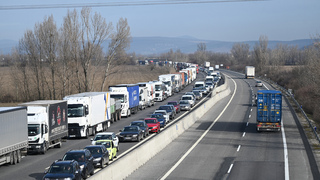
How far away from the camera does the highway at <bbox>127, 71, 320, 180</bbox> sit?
70.9 ft

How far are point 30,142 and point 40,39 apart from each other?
1796 inches

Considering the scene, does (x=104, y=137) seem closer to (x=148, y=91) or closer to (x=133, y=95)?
(x=133, y=95)

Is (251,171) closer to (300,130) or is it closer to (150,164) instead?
(150,164)

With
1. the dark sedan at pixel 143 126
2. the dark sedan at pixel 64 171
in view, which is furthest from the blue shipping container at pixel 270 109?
the dark sedan at pixel 64 171

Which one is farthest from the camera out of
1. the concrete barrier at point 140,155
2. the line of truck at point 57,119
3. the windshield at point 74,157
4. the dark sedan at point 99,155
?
the line of truck at point 57,119

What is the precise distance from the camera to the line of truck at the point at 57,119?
81.0 feet

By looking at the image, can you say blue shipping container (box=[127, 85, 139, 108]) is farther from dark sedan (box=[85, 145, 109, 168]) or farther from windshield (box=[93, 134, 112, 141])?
dark sedan (box=[85, 145, 109, 168])

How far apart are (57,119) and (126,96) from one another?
18.8 m

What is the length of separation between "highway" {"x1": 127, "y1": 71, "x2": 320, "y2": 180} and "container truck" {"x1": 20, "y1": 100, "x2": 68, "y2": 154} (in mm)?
7227

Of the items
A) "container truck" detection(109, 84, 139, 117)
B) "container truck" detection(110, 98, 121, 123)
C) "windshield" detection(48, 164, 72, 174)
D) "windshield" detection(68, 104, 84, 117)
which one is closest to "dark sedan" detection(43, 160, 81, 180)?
"windshield" detection(48, 164, 72, 174)

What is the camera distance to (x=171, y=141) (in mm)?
32875

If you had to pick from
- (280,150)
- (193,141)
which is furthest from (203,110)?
(280,150)

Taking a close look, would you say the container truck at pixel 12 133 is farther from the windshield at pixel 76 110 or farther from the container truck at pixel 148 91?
the container truck at pixel 148 91

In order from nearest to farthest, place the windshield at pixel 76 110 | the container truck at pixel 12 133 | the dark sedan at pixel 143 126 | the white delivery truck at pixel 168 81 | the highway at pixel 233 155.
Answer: the highway at pixel 233 155, the container truck at pixel 12 133, the windshield at pixel 76 110, the dark sedan at pixel 143 126, the white delivery truck at pixel 168 81
